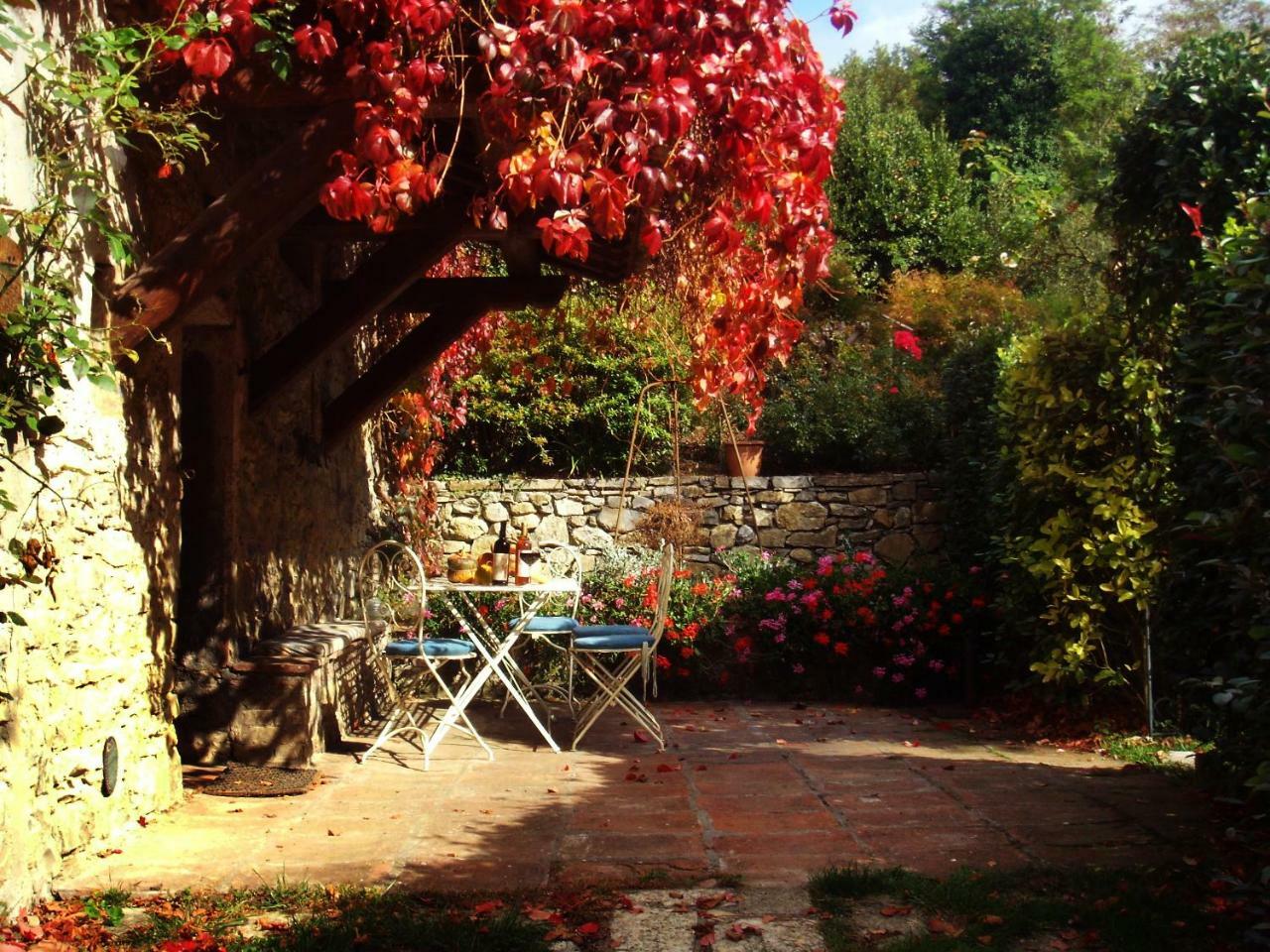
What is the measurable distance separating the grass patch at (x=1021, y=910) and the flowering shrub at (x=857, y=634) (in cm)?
361

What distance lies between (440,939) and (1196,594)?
247 centimetres

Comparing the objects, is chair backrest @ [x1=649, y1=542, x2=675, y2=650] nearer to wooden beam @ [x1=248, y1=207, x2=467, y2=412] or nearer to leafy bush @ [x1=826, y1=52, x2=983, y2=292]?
wooden beam @ [x1=248, y1=207, x2=467, y2=412]

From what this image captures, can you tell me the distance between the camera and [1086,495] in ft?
17.7

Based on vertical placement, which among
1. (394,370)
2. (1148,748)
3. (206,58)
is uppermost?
(206,58)

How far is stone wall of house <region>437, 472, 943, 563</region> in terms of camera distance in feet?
27.9

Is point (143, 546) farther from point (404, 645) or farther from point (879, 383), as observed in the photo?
point (879, 383)

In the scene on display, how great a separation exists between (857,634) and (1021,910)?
13.4 feet

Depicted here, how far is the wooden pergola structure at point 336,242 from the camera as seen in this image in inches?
139

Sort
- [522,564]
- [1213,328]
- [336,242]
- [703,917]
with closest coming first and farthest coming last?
1. [703,917]
2. [1213,328]
3. [522,564]
4. [336,242]

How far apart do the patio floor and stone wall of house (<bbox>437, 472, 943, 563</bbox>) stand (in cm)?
300

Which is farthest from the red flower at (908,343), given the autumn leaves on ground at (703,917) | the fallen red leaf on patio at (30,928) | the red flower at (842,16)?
the fallen red leaf on patio at (30,928)

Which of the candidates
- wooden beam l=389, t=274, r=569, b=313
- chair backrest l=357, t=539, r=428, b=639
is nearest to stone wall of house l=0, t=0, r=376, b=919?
wooden beam l=389, t=274, r=569, b=313

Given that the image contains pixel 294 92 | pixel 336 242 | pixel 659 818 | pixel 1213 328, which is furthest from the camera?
pixel 336 242

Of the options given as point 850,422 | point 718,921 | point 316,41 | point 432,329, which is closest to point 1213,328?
point 718,921
